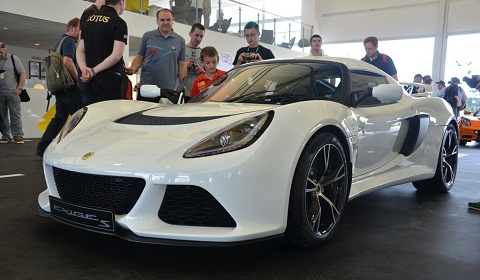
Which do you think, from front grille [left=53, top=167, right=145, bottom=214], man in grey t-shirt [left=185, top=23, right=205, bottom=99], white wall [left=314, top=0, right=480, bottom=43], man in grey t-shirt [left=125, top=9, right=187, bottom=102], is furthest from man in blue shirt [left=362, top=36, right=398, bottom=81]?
white wall [left=314, top=0, right=480, bottom=43]

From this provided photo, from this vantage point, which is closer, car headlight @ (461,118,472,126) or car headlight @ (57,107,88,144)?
car headlight @ (57,107,88,144)

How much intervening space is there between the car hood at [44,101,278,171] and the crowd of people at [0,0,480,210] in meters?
1.18

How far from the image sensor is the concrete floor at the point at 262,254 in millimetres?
1912

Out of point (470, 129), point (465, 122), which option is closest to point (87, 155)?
point (470, 129)

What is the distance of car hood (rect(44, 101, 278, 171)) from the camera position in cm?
192

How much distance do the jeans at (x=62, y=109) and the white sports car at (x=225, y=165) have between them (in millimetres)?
2554

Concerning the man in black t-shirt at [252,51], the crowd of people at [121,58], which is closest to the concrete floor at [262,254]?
the crowd of people at [121,58]

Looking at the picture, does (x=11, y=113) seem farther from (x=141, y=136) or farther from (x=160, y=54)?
(x=141, y=136)

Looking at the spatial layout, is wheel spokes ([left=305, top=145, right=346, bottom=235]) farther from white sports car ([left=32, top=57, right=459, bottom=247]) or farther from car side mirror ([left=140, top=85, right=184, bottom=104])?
car side mirror ([left=140, top=85, right=184, bottom=104])

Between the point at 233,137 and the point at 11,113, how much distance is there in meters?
6.87

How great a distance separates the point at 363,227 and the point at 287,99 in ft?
3.03

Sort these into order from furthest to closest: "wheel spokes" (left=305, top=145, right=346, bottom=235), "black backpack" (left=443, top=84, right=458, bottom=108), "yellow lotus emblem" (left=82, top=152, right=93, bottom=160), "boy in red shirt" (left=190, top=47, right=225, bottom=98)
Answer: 1. "black backpack" (left=443, top=84, right=458, bottom=108)
2. "boy in red shirt" (left=190, top=47, right=225, bottom=98)
3. "wheel spokes" (left=305, top=145, right=346, bottom=235)
4. "yellow lotus emblem" (left=82, top=152, right=93, bottom=160)

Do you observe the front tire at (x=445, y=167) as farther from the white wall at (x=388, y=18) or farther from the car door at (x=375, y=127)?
the white wall at (x=388, y=18)

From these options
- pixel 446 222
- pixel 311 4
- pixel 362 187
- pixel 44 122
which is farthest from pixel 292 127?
pixel 311 4
